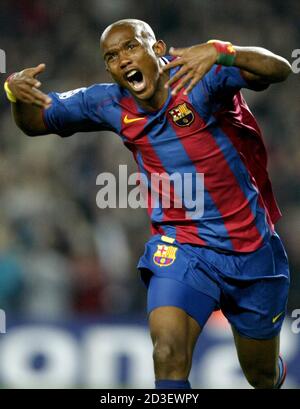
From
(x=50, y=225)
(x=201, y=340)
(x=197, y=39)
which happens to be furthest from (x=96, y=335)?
(x=197, y=39)

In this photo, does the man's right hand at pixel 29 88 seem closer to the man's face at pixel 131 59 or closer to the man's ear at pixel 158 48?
the man's face at pixel 131 59

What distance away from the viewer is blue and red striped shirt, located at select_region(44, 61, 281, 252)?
5223 mm

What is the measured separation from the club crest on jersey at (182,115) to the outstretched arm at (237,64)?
355 millimetres

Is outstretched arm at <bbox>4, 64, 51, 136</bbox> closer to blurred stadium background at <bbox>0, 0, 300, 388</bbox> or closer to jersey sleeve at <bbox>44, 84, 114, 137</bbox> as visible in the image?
jersey sleeve at <bbox>44, 84, 114, 137</bbox>

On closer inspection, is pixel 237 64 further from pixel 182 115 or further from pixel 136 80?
pixel 136 80

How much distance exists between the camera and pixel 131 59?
16.9 ft

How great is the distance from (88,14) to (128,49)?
674 centimetres

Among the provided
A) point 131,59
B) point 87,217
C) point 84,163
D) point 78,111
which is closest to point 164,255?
point 78,111

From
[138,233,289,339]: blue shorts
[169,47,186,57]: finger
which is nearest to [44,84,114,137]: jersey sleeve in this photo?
[138,233,289,339]: blue shorts

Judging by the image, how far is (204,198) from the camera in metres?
5.34

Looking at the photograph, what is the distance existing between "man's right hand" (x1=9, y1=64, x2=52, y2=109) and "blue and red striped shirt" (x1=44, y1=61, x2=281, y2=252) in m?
0.34

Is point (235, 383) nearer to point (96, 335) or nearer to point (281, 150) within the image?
point (96, 335)

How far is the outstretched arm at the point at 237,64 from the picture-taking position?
15.3 feet
